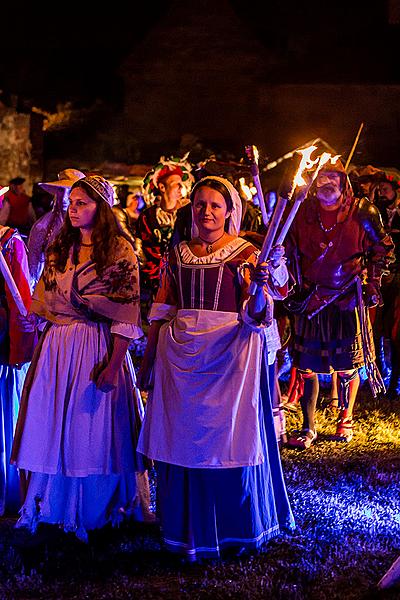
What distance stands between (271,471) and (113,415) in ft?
3.01

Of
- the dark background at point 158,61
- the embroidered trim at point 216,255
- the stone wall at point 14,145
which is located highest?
the dark background at point 158,61

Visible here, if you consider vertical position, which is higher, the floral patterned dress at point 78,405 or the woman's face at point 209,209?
the woman's face at point 209,209

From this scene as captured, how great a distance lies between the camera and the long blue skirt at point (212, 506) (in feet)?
15.0

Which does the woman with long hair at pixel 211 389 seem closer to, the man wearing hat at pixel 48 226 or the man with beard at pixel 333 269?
the man wearing hat at pixel 48 226

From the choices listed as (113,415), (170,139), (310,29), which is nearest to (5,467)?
(113,415)

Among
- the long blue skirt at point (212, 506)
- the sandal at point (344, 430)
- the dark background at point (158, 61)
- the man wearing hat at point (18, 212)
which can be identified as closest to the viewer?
the long blue skirt at point (212, 506)

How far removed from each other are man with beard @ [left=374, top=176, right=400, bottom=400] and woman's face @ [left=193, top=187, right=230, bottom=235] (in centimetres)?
476

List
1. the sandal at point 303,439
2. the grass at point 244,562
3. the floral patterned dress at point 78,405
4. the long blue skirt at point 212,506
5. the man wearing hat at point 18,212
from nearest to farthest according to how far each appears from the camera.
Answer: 1. the grass at point 244,562
2. the long blue skirt at point 212,506
3. the floral patterned dress at point 78,405
4. the sandal at point 303,439
5. the man wearing hat at point 18,212

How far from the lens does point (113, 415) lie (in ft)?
15.8

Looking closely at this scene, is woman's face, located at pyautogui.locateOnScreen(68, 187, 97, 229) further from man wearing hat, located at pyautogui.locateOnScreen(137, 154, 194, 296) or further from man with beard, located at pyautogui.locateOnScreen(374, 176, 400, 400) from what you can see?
man with beard, located at pyautogui.locateOnScreen(374, 176, 400, 400)

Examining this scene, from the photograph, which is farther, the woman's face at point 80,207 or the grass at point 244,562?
the woman's face at point 80,207

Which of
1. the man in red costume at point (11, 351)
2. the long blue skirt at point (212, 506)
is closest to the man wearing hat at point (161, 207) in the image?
the man in red costume at point (11, 351)

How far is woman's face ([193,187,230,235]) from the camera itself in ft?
15.0

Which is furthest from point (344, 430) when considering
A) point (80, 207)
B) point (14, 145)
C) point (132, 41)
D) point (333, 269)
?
point (132, 41)
